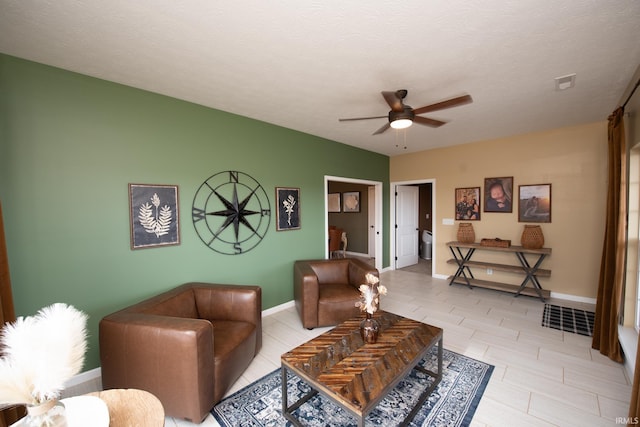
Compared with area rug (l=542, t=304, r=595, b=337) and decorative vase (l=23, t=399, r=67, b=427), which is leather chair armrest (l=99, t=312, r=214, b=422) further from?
area rug (l=542, t=304, r=595, b=337)

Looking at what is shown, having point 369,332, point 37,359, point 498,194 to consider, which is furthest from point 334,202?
point 37,359

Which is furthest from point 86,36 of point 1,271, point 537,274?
point 537,274

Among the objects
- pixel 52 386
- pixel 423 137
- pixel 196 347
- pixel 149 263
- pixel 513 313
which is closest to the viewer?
pixel 52 386

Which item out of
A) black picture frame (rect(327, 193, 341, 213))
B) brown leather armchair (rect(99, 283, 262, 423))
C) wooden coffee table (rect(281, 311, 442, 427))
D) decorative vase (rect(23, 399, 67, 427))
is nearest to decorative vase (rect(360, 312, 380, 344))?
wooden coffee table (rect(281, 311, 442, 427))

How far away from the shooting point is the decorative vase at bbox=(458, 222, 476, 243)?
457cm

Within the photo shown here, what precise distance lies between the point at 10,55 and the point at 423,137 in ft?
15.1

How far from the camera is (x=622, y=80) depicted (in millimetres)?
2301

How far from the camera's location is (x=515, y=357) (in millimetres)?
→ 2434

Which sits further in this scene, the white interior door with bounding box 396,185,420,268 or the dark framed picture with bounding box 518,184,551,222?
the white interior door with bounding box 396,185,420,268

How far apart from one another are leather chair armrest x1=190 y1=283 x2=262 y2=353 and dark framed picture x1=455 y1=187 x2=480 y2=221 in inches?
160

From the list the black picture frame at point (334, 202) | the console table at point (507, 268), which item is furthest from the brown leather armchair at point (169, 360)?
the black picture frame at point (334, 202)

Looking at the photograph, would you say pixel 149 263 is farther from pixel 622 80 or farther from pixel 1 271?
pixel 622 80

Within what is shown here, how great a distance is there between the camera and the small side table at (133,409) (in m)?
0.91

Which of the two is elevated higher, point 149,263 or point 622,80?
point 622,80
